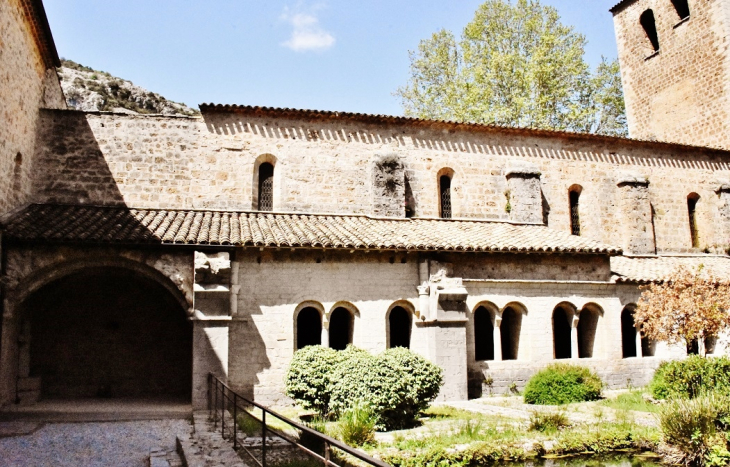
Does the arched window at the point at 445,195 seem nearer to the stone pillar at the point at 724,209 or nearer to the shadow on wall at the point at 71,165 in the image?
the shadow on wall at the point at 71,165

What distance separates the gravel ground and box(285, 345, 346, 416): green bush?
7.21ft

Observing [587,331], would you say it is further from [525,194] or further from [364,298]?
[364,298]

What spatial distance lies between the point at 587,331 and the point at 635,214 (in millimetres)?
5094

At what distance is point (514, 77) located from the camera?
28.2 meters

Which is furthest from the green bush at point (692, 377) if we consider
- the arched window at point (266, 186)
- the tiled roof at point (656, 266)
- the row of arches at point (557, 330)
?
the arched window at point (266, 186)

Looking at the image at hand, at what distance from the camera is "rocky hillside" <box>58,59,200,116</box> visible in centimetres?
3712

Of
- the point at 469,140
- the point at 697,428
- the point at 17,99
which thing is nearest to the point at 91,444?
the point at 17,99

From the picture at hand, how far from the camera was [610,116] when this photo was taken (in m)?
31.2

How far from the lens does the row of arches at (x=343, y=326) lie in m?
14.7

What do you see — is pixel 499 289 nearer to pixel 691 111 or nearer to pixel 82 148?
pixel 82 148

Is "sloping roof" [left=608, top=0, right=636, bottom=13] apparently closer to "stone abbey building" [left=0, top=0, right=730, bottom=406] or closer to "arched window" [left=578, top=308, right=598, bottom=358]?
"stone abbey building" [left=0, top=0, right=730, bottom=406]

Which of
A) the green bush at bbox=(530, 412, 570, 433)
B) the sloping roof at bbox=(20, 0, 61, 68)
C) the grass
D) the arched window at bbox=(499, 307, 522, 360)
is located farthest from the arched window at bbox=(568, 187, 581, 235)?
the sloping roof at bbox=(20, 0, 61, 68)

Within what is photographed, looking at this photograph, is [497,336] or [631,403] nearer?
[631,403]

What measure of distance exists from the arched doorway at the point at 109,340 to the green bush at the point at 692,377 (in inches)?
450
